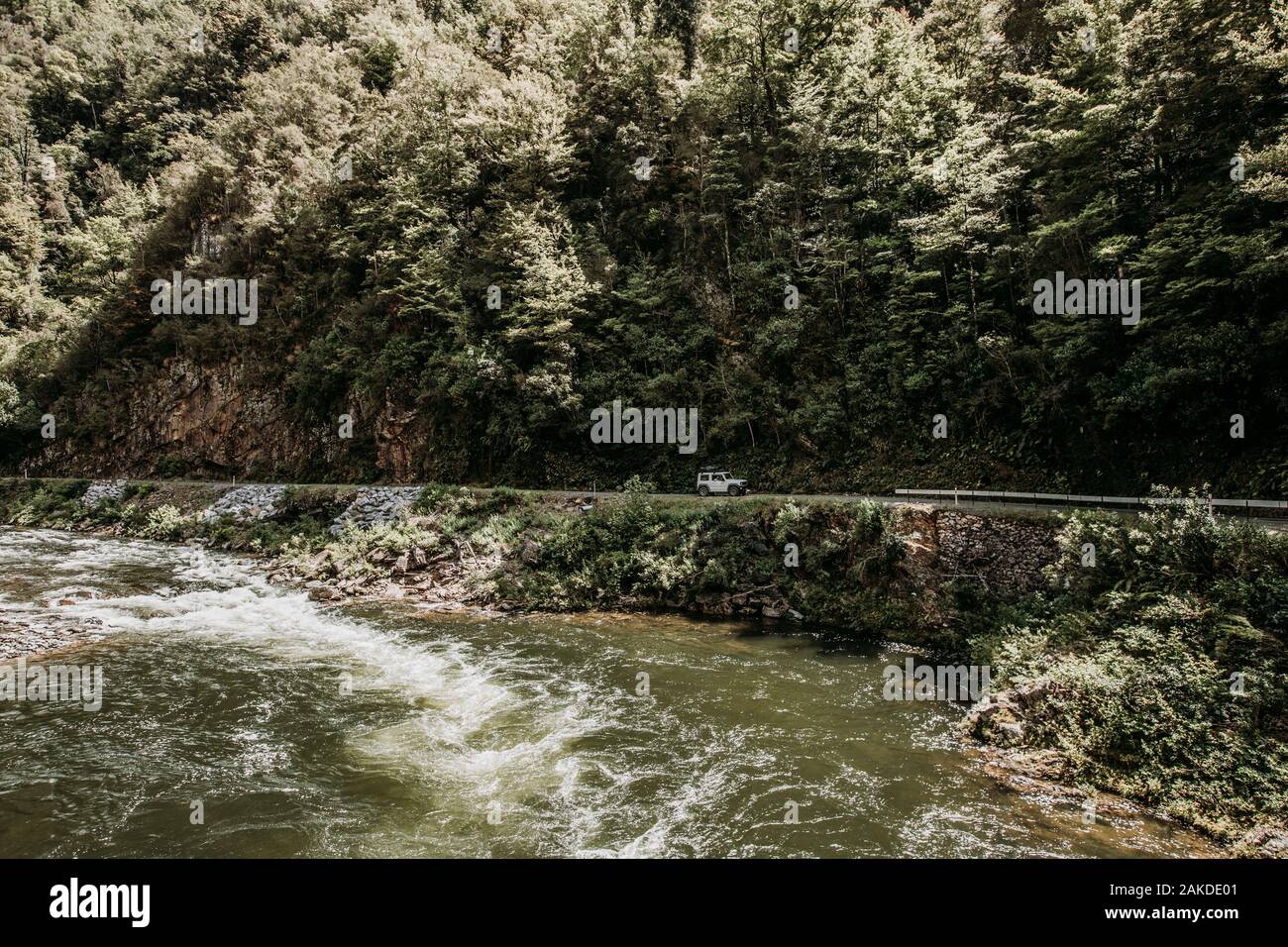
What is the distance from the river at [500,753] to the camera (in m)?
7.72

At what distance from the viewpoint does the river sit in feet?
25.3

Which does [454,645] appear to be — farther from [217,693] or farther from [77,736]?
[77,736]

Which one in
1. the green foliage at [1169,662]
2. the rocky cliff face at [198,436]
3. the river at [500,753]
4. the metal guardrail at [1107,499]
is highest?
the rocky cliff face at [198,436]

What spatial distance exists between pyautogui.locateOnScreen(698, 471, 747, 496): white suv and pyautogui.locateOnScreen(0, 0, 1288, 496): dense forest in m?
2.60

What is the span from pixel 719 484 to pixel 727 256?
12.1 meters

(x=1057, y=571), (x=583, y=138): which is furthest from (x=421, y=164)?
(x=1057, y=571)

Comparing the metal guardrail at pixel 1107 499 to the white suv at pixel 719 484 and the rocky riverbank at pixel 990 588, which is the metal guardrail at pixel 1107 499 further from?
the white suv at pixel 719 484

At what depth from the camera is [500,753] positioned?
10.1 metres

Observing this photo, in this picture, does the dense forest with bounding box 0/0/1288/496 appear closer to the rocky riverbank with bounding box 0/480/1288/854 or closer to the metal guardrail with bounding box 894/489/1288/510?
the metal guardrail with bounding box 894/489/1288/510

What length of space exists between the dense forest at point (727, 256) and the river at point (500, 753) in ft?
38.6

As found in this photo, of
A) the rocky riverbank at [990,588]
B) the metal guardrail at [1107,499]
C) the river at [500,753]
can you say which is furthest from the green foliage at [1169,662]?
the river at [500,753]

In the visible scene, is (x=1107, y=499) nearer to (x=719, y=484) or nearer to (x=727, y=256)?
(x=719, y=484)

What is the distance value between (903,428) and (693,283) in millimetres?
12404

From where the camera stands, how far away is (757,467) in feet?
85.2
